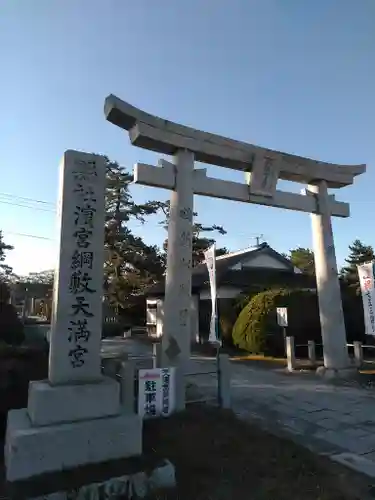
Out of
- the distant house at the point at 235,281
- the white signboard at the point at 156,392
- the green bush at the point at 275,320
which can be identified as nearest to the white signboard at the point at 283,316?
the green bush at the point at 275,320

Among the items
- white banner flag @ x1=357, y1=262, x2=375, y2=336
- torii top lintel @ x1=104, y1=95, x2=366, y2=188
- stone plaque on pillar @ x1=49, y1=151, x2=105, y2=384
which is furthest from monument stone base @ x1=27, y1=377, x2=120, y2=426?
white banner flag @ x1=357, y1=262, x2=375, y2=336

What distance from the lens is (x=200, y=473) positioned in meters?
4.34

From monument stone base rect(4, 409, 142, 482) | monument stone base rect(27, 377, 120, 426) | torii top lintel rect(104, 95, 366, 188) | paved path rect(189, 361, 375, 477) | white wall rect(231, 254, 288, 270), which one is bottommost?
paved path rect(189, 361, 375, 477)

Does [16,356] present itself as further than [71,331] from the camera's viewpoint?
Yes

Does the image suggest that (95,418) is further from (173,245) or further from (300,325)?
(300,325)

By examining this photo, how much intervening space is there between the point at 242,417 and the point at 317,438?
1497 mm

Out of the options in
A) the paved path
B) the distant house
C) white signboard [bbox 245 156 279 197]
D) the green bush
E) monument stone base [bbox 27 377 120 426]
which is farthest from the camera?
the distant house

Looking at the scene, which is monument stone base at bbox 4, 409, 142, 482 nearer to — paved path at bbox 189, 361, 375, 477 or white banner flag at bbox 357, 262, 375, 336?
paved path at bbox 189, 361, 375, 477

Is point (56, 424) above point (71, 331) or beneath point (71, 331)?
beneath

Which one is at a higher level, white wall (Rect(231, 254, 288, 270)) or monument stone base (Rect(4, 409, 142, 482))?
white wall (Rect(231, 254, 288, 270))

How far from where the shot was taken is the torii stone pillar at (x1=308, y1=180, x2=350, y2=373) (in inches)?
425

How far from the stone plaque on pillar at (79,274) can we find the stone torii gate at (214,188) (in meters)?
3.05

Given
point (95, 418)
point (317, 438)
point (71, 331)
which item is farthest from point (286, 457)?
point (71, 331)

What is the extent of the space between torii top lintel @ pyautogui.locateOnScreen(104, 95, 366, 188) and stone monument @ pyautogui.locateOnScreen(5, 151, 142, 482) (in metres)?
3.27
